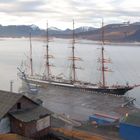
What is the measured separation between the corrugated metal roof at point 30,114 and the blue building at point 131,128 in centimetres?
542

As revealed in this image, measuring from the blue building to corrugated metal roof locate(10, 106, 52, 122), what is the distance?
5424 millimetres

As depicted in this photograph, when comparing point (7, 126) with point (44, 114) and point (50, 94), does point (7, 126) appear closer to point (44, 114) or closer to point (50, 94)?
point (44, 114)

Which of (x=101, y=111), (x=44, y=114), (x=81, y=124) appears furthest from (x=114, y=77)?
(x=44, y=114)

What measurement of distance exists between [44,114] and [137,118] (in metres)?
6.47

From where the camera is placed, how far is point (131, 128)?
25.0 meters

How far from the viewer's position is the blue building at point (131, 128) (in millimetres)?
24703

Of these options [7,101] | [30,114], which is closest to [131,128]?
[30,114]

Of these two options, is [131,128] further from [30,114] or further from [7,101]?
[7,101]

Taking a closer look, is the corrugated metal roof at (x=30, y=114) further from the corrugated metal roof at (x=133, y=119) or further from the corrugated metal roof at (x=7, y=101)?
the corrugated metal roof at (x=133, y=119)

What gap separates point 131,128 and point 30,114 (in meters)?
6.98

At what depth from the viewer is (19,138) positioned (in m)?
21.4

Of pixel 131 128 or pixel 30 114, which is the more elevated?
pixel 30 114

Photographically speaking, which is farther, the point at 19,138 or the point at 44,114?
the point at 44,114

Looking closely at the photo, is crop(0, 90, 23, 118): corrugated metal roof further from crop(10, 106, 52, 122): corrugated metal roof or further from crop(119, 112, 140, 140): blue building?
crop(119, 112, 140, 140): blue building
